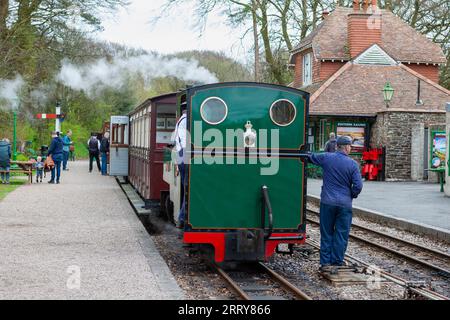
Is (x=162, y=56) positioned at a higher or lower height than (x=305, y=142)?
higher

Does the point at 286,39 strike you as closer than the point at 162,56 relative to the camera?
No

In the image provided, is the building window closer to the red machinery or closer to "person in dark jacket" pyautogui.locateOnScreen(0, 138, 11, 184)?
the red machinery

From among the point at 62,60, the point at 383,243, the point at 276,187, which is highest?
the point at 62,60

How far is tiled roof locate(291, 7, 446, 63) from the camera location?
116ft

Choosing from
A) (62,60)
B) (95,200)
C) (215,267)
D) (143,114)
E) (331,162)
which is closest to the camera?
(331,162)

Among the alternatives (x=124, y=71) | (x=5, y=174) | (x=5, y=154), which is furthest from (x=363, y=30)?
(x=5, y=154)

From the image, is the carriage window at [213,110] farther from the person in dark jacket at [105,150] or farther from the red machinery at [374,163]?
the person in dark jacket at [105,150]

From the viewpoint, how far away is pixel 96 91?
37.7m

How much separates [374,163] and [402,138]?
4.97 ft

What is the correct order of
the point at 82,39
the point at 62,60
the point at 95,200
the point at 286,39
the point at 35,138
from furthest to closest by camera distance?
1. the point at 35,138
2. the point at 286,39
3. the point at 62,60
4. the point at 82,39
5. the point at 95,200

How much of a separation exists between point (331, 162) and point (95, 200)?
1061 cm

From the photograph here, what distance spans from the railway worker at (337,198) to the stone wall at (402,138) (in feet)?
68.1

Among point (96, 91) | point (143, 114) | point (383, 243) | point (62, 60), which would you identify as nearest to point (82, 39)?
point (62, 60)

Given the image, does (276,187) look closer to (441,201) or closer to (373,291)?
(373,291)
